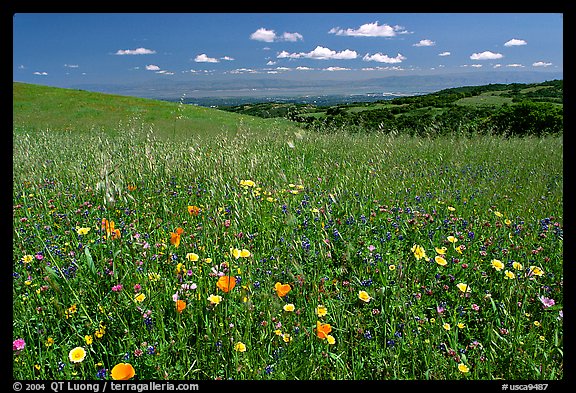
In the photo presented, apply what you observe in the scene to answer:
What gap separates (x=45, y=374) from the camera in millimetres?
1512

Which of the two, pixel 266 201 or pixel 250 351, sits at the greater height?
pixel 266 201

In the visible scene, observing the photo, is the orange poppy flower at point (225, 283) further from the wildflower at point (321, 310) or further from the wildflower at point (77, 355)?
the wildflower at point (77, 355)

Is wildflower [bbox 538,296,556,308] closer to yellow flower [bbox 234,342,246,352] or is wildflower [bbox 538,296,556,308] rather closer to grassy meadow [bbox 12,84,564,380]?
grassy meadow [bbox 12,84,564,380]

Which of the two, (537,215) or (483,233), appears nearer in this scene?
(483,233)

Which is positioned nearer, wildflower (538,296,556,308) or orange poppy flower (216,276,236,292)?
orange poppy flower (216,276,236,292)

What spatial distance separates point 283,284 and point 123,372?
95cm

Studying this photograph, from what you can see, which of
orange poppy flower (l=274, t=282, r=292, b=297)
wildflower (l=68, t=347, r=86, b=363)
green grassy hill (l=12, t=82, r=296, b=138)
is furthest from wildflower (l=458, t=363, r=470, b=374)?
green grassy hill (l=12, t=82, r=296, b=138)

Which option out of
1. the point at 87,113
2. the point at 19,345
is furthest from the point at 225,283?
the point at 87,113

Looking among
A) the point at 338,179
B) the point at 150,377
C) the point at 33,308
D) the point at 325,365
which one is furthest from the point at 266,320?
the point at 338,179

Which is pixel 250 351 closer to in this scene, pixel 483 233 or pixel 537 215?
pixel 483 233

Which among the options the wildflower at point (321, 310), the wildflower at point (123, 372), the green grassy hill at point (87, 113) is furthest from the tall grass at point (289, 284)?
the green grassy hill at point (87, 113)

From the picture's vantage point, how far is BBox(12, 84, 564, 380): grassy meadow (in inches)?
62.2

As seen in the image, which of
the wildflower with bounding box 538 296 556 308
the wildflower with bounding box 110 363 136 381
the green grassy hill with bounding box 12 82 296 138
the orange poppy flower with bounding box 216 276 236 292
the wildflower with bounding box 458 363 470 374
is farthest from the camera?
the green grassy hill with bounding box 12 82 296 138

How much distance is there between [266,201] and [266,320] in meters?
1.65
